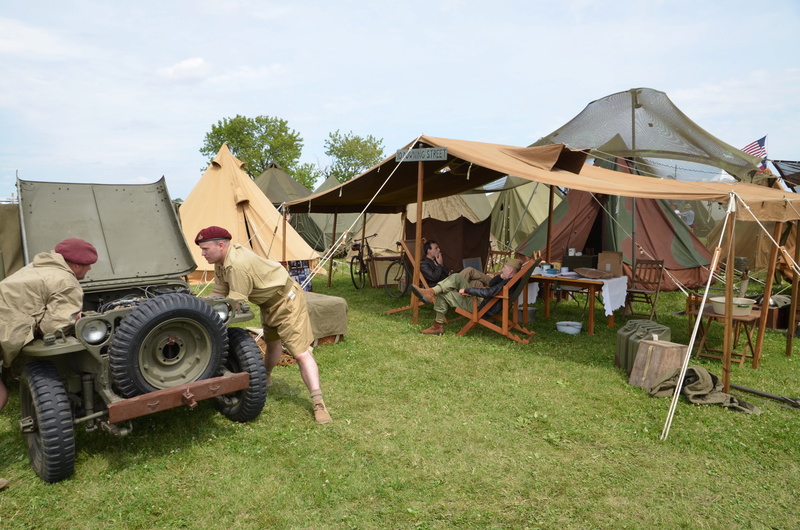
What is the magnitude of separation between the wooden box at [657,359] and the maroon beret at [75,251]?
166 inches

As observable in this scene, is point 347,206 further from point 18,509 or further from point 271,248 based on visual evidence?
point 18,509

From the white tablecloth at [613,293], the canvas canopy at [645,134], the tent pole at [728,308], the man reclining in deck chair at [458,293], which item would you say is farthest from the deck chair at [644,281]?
the tent pole at [728,308]

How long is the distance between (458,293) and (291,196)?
12.3 m

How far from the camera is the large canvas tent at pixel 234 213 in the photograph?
402 inches

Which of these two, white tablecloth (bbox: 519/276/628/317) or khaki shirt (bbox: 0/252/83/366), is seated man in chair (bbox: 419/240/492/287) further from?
khaki shirt (bbox: 0/252/83/366)

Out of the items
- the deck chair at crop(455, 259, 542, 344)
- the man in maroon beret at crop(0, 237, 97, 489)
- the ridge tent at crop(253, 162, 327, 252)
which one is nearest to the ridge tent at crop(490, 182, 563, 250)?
the ridge tent at crop(253, 162, 327, 252)

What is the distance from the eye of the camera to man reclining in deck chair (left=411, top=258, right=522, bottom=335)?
6.00 m

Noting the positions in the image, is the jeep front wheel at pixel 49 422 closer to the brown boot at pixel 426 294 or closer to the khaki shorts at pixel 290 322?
the khaki shorts at pixel 290 322

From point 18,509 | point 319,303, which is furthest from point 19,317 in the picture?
Answer: point 319,303

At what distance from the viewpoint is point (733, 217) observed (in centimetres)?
404

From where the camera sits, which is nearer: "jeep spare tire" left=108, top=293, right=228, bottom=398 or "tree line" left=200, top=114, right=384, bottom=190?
"jeep spare tire" left=108, top=293, right=228, bottom=398

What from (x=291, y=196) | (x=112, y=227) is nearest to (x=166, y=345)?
(x=112, y=227)

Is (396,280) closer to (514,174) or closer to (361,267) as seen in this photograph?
(361,267)

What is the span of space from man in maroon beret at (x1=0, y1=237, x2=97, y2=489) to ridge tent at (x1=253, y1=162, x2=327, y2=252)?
12738 mm
